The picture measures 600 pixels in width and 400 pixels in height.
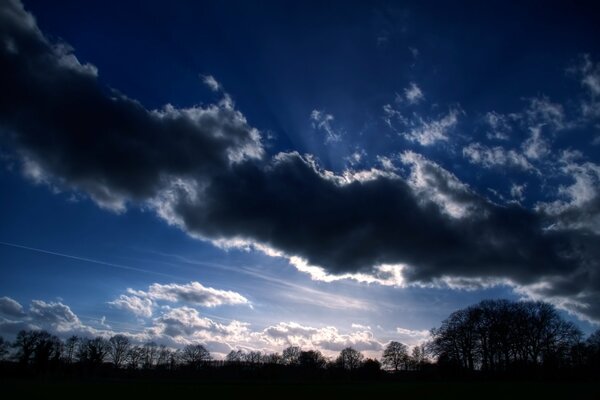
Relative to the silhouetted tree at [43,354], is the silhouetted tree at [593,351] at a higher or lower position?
higher

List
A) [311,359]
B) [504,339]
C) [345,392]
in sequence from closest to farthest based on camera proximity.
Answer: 1. [345,392]
2. [504,339]
3. [311,359]

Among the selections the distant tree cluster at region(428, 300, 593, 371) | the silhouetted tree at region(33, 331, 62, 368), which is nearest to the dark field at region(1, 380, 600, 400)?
the distant tree cluster at region(428, 300, 593, 371)

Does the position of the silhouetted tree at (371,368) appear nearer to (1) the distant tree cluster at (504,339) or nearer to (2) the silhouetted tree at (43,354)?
(1) the distant tree cluster at (504,339)

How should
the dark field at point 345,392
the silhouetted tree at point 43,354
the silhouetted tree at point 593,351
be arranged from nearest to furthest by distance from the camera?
the dark field at point 345,392 → the silhouetted tree at point 593,351 → the silhouetted tree at point 43,354

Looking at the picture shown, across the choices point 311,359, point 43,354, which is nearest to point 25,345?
point 43,354

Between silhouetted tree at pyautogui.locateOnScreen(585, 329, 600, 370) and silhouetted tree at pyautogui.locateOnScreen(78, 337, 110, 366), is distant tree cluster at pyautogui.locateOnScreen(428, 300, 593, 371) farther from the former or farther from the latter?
silhouetted tree at pyautogui.locateOnScreen(78, 337, 110, 366)

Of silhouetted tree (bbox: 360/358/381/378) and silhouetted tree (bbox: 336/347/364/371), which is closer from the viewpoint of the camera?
silhouetted tree (bbox: 360/358/381/378)

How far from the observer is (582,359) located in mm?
101312

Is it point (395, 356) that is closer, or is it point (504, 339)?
point (504, 339)

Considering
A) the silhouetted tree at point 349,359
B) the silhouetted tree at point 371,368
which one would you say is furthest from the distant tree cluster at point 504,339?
the silhouetted tree at point 349,359

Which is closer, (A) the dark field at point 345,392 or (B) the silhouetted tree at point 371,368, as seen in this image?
(A) the dark field at point 345,392

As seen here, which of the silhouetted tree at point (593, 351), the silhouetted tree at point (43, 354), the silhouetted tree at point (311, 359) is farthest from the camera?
the silhouetted tree at point (311, 359)

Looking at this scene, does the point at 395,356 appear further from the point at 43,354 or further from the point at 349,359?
the point at 43,354

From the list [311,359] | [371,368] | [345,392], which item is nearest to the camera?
[345,392]
